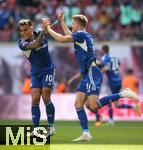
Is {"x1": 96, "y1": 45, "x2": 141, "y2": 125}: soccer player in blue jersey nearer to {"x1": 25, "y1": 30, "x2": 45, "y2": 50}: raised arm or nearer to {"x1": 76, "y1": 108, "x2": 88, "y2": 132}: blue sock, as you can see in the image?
{"x1": 25, "y1": 30, "x2": 45, "y2": 50}: raised arm

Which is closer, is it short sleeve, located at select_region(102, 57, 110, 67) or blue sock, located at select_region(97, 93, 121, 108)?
blue sock, located at select_region(97, 93, 121, 108)

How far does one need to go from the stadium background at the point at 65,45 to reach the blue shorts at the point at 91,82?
10065 mm

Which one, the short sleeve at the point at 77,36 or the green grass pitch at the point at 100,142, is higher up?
the short sleeve at the point at 77,36

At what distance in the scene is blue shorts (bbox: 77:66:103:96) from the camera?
14.3m

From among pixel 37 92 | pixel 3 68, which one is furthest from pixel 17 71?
pixel 37 92

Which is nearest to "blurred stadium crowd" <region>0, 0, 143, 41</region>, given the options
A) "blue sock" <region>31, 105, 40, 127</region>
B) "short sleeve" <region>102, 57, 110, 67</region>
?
"short sleeve" <region>102, 57, 110, 67</region>

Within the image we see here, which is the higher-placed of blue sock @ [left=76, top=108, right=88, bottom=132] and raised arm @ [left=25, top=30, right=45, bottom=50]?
raised arm @ [left=25, top=30, right=45, bottom=50]

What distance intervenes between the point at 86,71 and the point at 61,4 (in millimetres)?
14253

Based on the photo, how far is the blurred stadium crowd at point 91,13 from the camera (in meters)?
27.5

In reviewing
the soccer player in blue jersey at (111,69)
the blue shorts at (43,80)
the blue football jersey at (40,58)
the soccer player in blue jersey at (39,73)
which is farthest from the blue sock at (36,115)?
the soccer player in blue jersey at (111,69)

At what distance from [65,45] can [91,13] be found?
203 centimetres

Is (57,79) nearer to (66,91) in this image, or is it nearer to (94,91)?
(66,91)
